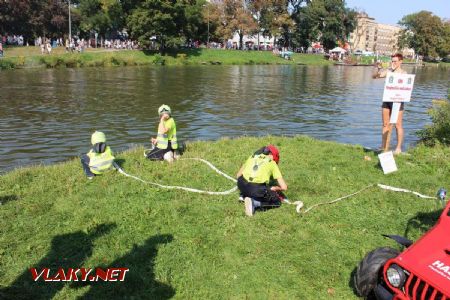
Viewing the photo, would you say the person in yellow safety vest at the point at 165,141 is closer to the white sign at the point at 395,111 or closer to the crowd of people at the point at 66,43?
the white sign at the point at 395,111

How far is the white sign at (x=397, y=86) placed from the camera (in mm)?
10359

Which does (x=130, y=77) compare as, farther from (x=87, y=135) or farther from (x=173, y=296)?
(x=173, y=296)

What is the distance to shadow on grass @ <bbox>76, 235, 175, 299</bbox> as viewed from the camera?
5.19m

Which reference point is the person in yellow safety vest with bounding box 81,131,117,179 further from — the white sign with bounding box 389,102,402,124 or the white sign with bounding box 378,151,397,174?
the white sign with bounding box 389,102,402,124

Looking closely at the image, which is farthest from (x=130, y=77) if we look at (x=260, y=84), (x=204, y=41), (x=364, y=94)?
(x=204, y=41)

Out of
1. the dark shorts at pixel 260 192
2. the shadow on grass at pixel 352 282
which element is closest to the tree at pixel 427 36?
the dark shorts at pixel 260 192

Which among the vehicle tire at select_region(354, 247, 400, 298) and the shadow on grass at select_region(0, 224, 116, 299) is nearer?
the vehicle tire at select_region(354, 247, 400, 298)

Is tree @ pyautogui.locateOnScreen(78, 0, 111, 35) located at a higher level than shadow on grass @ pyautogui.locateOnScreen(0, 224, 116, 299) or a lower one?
higher

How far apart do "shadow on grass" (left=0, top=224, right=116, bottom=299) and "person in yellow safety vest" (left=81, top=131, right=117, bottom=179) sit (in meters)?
2.75

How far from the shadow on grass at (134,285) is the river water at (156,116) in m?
8.53

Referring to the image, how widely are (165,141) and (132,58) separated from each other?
49231 mm

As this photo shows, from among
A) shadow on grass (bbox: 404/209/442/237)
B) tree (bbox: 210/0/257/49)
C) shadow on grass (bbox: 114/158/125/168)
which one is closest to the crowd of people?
tree (bbox: 210/0/257/49)

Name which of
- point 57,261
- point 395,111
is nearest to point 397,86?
point 395,111

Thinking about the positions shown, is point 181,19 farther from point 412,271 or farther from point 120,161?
point 412,271
